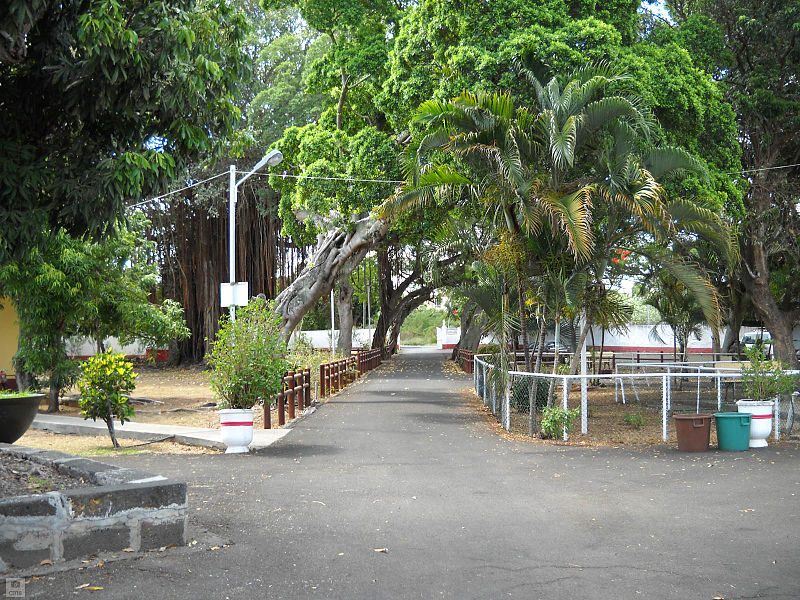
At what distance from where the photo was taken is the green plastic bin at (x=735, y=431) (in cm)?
1155

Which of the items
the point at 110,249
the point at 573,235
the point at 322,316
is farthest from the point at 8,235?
the point at 322,316

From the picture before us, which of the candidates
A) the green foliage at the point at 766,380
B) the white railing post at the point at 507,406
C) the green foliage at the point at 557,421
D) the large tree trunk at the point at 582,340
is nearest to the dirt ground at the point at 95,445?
the white railing post at the point at 507,406

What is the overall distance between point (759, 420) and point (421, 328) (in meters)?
91.9

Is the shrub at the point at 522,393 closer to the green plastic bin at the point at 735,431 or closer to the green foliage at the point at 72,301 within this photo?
the green plastic bin at the point at 735,431

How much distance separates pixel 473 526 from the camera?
716 centimetres

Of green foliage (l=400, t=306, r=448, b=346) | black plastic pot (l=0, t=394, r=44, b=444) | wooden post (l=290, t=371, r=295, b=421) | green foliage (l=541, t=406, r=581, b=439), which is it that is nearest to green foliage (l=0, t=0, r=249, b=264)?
black plastic pot (l=0, t=394, r=44, b=444)

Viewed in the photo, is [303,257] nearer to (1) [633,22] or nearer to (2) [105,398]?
(1) [633,22]

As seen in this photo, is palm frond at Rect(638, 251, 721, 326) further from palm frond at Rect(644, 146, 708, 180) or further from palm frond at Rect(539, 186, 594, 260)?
palm frond at Rect(644, 146, 708, 180)

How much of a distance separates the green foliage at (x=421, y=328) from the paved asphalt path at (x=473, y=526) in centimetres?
8846

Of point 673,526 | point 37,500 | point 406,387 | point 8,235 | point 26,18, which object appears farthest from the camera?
point 406,387

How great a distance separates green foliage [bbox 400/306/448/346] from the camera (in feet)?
332

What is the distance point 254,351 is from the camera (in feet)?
42.5

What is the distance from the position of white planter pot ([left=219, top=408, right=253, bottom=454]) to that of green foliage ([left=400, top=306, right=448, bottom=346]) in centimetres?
8776

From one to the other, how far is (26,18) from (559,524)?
19.1 ft
